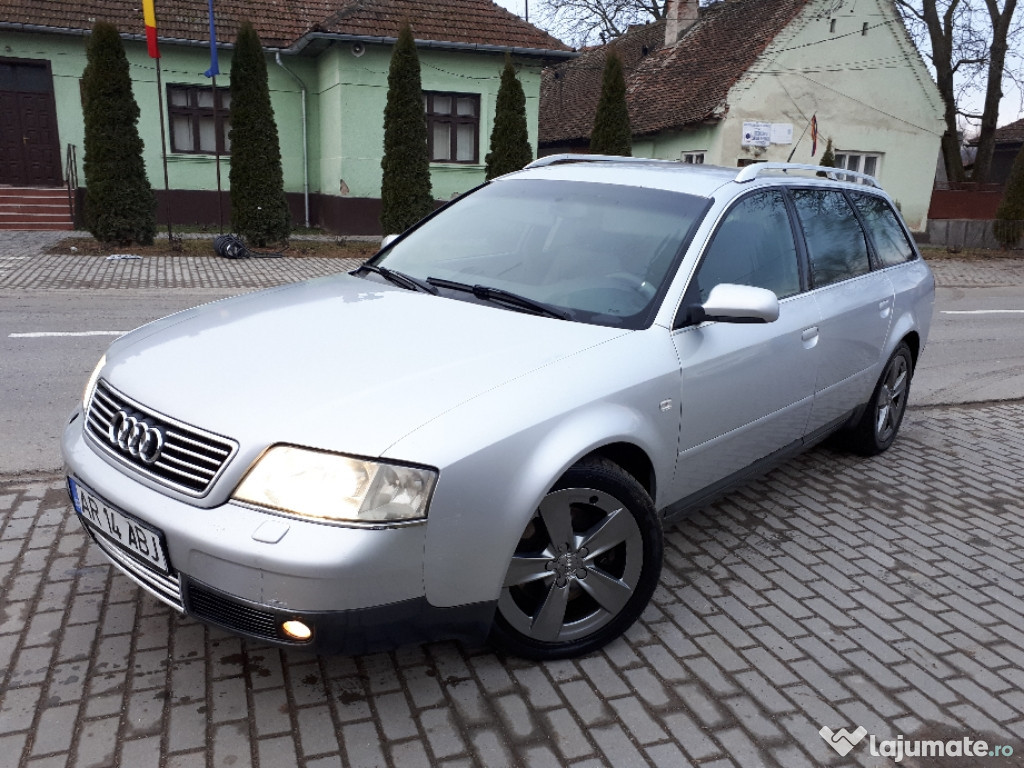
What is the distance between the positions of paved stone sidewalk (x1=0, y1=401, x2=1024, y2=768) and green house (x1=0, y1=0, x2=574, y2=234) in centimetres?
1668

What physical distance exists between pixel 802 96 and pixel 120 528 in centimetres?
2368

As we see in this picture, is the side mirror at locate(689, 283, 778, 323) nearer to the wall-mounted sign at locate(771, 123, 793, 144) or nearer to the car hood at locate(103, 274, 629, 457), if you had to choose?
the car hood at locate(103, 274, 629, 457)

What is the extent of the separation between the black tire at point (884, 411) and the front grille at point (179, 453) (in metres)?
3.95

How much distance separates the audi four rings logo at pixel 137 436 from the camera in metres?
2.52

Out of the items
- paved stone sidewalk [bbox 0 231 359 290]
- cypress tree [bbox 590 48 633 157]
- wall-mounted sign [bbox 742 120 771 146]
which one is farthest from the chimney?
paved stone sidewalk [bbox 0 231 359 290]

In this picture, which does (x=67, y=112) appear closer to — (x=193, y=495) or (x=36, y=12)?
(x=36, y=12)

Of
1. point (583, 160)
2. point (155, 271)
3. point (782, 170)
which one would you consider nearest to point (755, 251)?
point (782, 170)

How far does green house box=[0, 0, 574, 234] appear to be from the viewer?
734 inches

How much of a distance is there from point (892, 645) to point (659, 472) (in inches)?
43.5

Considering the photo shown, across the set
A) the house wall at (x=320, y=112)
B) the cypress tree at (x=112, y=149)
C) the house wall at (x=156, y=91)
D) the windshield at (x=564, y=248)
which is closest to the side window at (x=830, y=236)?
the windshield at (x=564, y=248)

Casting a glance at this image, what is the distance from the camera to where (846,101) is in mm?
23406

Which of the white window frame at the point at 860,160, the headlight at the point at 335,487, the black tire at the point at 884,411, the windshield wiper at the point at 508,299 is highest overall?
the white window frame at the point at 860,160

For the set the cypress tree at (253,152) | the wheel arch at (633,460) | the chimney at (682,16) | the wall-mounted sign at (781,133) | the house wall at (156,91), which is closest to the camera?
the wheel arch at (633,460)

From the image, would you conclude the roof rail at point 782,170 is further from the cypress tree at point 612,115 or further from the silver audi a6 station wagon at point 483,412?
the cypress tree at point 612,115
